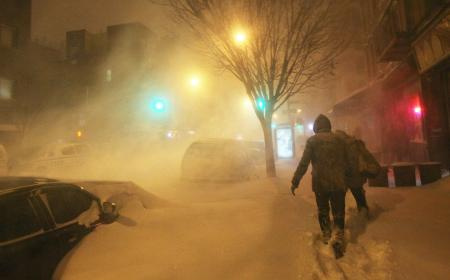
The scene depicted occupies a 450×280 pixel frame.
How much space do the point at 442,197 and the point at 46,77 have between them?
2764cm

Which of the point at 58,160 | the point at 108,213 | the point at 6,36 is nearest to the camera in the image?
the point at 108,213

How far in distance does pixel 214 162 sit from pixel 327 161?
23.6ft

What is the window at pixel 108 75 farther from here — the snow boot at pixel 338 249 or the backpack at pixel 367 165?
the snow boot at pixel 338 249

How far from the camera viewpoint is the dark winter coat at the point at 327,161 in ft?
14.7

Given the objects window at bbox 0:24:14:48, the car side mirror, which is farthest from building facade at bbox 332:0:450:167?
window at bbox 0:24:14:48

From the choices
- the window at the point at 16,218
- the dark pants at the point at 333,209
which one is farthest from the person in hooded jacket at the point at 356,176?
the window at the point at 16,218

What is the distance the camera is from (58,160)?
604 inches

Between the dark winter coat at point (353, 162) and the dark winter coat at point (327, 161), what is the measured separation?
13 centimetres

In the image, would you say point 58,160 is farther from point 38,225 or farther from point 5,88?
point 38,225

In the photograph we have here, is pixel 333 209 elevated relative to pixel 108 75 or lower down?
lower down

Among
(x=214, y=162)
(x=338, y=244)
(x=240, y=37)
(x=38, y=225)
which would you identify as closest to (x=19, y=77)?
(x=214, y=162)

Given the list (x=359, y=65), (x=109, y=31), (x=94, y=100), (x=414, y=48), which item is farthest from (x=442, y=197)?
(x=109, y=31)

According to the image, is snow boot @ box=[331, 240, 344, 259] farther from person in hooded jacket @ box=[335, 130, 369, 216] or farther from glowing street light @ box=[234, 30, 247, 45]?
glowing street light @ box=[234, 30, 247, 45]

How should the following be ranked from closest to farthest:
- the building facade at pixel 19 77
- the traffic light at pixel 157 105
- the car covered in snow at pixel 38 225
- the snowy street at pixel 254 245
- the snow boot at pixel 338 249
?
the car covered in snow at pixel 38 225 → the snowy street at pixel 254 245 → the snow boot at pixel 338 249 → the traffic light at pixel 157 105 → the building facade at pixel 19 77
